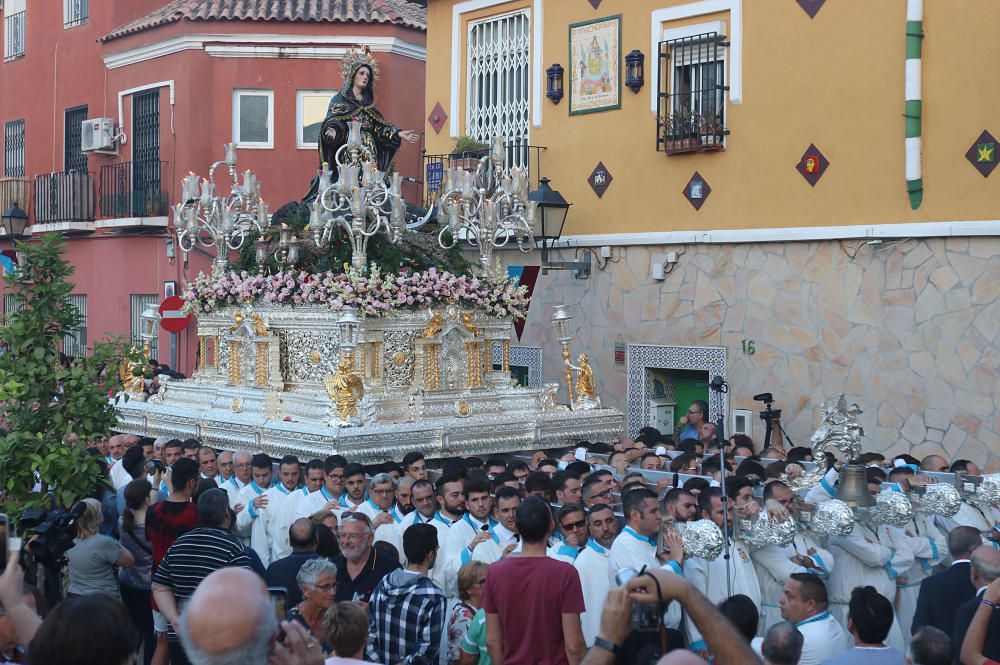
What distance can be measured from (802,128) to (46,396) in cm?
936

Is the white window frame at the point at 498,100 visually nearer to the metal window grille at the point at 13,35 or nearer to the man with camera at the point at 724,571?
the man with camera at the point at 724,571

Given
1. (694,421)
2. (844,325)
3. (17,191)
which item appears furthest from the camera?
(17,191)

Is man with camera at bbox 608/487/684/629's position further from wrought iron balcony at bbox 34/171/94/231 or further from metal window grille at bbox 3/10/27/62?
metal window grille at bbox 3/10/27/62

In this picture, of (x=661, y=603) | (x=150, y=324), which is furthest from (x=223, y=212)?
(x=661, y=603)

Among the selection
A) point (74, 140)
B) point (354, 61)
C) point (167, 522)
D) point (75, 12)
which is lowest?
point (167, 522)

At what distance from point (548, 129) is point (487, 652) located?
38.6 ft

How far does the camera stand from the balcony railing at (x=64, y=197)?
2233 cm

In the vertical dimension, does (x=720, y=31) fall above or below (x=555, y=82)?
above

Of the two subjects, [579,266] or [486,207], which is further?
[579,266]

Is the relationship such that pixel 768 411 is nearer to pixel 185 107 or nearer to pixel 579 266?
pixel 579 266

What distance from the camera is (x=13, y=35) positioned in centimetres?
2516

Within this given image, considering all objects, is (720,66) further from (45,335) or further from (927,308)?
(45,335)

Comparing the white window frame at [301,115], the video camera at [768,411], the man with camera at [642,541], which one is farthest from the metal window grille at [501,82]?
the man with camera at [642,541]

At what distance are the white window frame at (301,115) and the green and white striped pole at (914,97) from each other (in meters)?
11.2
